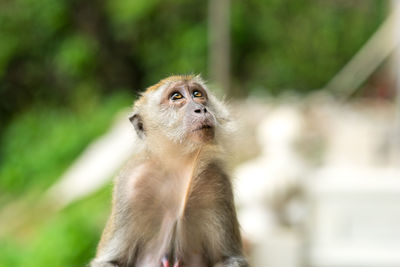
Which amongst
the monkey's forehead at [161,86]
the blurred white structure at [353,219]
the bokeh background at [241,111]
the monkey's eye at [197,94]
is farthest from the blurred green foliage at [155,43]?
the monkey's eye at [197,94]

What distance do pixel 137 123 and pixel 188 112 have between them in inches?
12.4

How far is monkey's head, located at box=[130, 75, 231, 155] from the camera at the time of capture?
7.89 feet

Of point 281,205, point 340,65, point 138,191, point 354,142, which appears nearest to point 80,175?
point 354,142

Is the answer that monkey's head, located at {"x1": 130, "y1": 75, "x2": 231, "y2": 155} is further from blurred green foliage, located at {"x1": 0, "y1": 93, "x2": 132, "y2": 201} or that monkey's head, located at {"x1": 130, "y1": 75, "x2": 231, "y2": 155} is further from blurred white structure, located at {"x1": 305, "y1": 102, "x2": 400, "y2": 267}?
blurred green foliage, located at {"x1": 0, "y1": 93, "x2": 132, "y2": 201}

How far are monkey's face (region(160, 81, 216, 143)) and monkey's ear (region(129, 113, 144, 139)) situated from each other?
4.7 inches

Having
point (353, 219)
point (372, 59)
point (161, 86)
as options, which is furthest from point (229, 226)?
point (372, 59)

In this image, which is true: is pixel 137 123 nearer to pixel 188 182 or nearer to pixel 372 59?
pixel 188 182

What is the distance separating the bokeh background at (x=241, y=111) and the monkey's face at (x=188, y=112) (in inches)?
54.2

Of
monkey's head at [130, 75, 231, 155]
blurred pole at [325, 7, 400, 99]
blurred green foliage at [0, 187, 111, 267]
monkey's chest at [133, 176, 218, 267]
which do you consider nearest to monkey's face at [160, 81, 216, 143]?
monkey's head at [130, 75, 231, 155]

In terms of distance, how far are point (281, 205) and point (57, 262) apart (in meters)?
2.21

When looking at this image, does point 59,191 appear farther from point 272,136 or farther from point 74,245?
point 272,136

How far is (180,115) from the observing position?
2.52 m

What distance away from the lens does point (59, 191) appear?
9.70 m

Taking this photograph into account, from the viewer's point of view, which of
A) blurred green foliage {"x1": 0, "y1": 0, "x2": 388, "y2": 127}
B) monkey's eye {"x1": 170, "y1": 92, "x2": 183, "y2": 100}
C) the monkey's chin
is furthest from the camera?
blurred green foliage {"x1": 0, "y1": 0, "x2": 388, "y2": 127}
